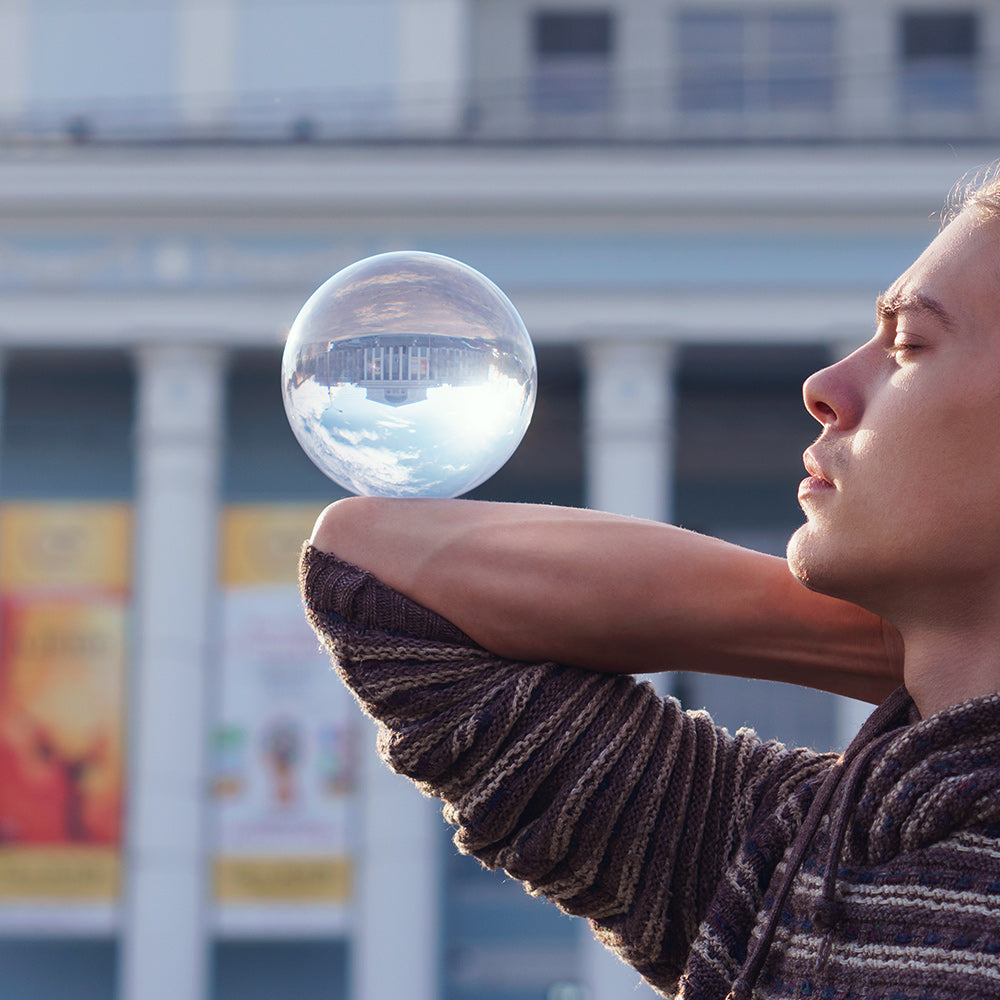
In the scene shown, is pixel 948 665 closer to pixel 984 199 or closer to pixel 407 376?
pixel 984 199

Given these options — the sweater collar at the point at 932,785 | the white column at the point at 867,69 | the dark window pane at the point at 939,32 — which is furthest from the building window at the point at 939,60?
the sweater collar at the point at 932,785

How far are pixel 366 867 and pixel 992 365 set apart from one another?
1135cm

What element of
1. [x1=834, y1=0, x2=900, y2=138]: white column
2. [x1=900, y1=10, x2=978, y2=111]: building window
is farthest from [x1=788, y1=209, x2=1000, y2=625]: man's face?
[x1=900, y1=10, x2=978, y2=111]: building window

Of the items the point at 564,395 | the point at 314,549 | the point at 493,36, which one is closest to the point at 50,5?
the point at 493,36

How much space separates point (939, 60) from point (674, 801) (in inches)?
550

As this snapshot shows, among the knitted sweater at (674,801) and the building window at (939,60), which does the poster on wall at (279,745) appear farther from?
the knitted sweater at (674,801)

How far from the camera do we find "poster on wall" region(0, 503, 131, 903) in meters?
11.9

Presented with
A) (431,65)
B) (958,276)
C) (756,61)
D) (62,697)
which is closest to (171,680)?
(62,697)

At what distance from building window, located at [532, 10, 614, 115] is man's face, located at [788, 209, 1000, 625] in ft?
41.7

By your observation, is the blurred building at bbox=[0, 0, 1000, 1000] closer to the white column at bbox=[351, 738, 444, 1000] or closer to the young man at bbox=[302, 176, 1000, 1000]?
the white column at bbox=[351, 738, 444, 1000]

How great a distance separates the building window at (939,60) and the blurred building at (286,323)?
0.31 ft

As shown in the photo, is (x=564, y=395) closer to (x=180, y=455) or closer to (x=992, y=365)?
(x=180, y=455)

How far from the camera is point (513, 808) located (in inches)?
54.2

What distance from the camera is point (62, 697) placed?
12164 mm
